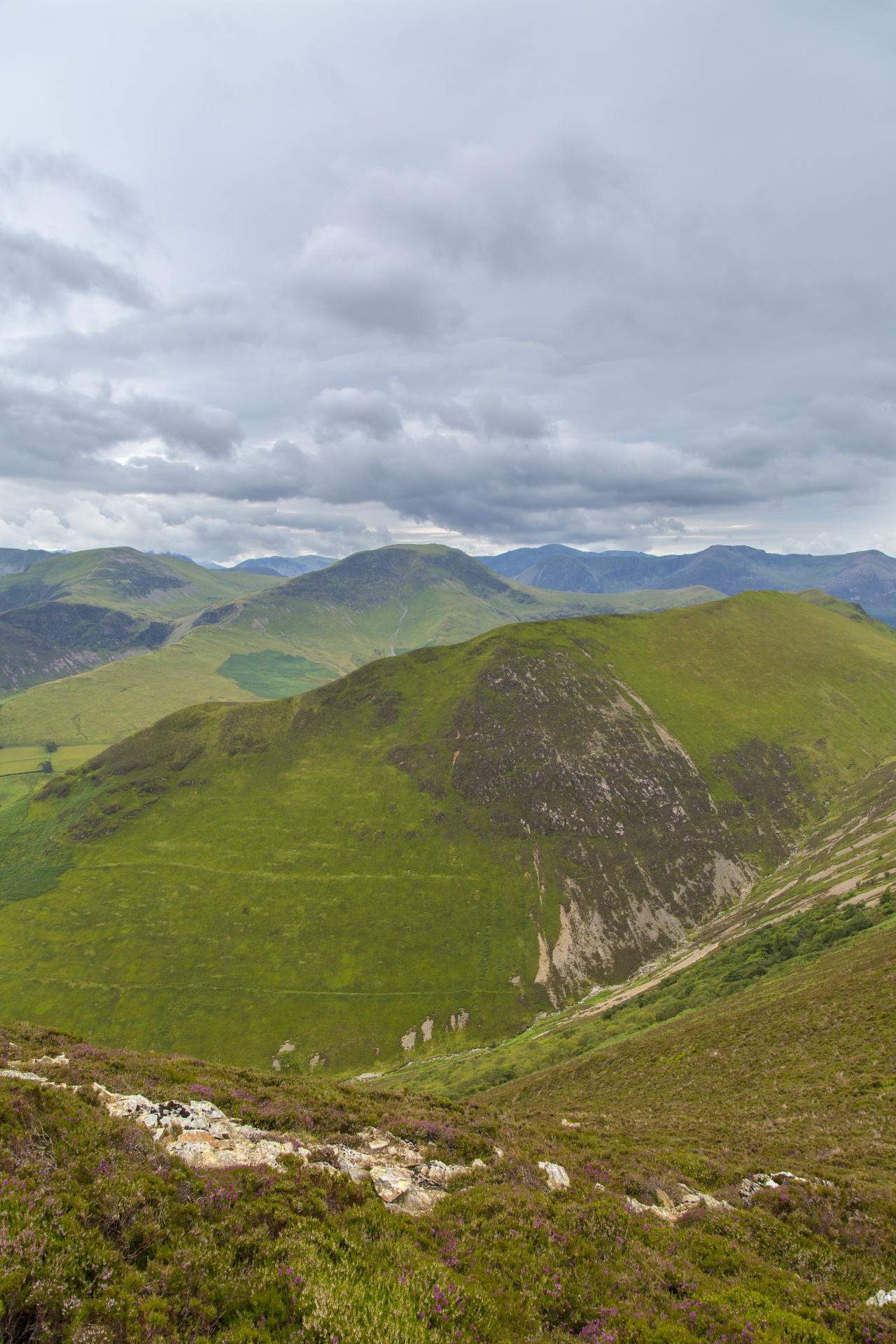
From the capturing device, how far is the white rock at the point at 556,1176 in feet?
63.2

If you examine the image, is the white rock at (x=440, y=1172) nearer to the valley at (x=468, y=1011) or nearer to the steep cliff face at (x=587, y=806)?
the valley at (x=468, y=1011)

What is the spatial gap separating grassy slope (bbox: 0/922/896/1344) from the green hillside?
78.6m

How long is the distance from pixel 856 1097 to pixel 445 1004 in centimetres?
8335

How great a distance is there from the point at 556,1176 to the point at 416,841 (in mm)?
116703

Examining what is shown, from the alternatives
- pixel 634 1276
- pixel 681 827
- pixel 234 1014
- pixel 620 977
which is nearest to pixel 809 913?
pixel 620 977

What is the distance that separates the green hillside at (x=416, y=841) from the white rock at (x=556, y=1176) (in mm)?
82171

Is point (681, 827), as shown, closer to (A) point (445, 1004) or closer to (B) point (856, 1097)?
(A) point (445, 1004)

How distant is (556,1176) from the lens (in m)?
19.8

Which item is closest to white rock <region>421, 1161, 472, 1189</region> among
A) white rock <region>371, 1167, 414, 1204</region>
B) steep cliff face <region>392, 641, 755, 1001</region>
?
white rock <region>371, 1167, 414, 1204</region>

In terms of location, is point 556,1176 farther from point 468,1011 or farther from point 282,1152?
point 468,1011

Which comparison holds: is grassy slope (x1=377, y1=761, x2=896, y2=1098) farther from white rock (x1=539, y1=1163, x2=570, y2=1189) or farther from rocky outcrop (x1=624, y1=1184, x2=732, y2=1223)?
rocky outcrop (x1=624, y1=1184, x2=732, y2=1223)

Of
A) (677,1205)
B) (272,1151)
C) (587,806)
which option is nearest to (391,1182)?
(272,1151)

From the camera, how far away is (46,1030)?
90.3ft

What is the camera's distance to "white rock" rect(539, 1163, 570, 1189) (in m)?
19.3
